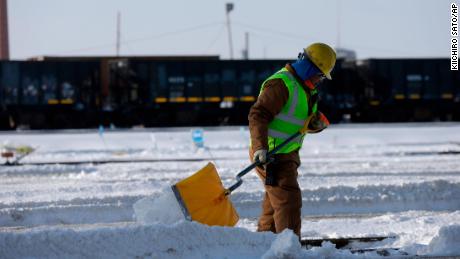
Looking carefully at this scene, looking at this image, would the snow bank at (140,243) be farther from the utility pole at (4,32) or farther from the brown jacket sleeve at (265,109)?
the utility pole at (4,32)

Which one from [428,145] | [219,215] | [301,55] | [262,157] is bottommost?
[428,145]

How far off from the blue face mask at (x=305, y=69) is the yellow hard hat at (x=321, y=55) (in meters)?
0.05

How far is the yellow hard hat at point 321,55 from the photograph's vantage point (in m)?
5.89

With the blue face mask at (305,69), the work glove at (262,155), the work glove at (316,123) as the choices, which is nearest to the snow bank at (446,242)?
the work glove at (316,123)

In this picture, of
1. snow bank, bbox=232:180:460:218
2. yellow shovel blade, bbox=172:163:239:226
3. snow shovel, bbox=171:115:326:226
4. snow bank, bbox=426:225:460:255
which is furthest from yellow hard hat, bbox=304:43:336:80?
snow bank, bbox=232:180:460:218

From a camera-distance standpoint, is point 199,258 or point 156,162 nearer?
point 199,258

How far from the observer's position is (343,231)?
26.2 feet

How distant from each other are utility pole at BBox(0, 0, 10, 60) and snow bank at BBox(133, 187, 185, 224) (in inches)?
942

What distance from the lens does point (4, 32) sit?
33.8 meters

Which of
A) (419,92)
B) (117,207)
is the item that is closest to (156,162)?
(117,207)

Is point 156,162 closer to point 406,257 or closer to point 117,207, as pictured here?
point 117,207

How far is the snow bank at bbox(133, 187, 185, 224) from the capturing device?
6043mm

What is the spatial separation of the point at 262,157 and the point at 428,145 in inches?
644

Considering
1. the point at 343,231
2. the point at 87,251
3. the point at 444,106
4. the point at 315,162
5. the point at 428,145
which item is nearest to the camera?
the point at 87,251
